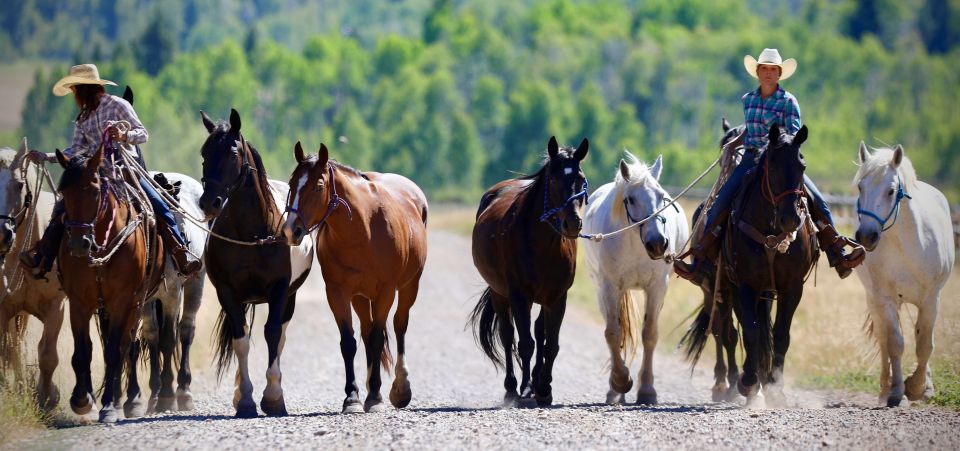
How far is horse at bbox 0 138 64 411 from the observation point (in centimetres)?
1152

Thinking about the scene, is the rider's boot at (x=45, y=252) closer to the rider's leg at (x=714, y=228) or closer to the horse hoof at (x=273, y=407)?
the horse hoof at (x=273, y=407)

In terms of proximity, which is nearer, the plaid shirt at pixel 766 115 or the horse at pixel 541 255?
the horse at pixel 541 255

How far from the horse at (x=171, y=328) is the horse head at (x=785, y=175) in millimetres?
5514

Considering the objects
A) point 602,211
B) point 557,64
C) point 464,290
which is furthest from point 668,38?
point 602,211

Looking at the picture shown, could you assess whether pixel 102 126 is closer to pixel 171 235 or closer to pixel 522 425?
pixel 171 235

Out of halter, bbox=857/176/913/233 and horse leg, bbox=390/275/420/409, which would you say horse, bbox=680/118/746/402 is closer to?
halter, bbox=857/176/913/233

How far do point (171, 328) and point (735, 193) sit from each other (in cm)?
572

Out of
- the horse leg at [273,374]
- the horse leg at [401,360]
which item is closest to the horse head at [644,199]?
the horse leg at [401,360]

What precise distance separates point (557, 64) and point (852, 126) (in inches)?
1045

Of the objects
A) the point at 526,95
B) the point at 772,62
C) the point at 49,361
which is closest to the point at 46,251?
the point at 49,361

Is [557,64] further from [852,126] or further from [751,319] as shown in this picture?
[751,319]

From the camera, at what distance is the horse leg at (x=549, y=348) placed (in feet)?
39.9

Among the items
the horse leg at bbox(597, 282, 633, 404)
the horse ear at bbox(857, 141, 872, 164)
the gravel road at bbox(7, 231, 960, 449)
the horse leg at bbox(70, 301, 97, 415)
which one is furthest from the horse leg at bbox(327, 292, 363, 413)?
the horse ear at bbox(857, 141, 872, 164)

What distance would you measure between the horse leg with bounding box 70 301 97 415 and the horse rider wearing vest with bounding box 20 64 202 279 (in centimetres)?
56
